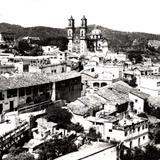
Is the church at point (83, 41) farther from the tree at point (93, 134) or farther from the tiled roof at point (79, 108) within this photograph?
the tree at point (93, 134)

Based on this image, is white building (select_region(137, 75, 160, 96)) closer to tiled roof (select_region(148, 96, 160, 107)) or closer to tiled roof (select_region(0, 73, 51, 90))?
tiled roof (select_region(148, 96, 160, 107))

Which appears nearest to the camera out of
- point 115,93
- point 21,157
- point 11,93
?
point 21,157

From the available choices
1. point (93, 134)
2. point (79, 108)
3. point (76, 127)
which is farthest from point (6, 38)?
point (93, 134)

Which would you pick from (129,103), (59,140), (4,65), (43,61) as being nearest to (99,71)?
(43,61)

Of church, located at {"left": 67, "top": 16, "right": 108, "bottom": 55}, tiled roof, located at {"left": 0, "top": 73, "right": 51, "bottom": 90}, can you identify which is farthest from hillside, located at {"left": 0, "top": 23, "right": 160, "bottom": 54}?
tiled roof, located at {"left": 0, "top": 73, "right": 51, "bottom": 90}

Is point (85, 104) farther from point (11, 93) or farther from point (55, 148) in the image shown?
point (55, 148)

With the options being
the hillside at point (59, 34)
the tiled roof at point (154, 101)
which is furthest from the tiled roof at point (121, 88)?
the hillside at point (59, 34)

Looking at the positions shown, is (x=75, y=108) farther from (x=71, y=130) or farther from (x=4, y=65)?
(x=4, y=65)
